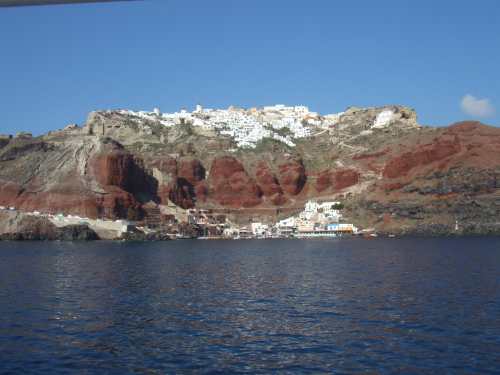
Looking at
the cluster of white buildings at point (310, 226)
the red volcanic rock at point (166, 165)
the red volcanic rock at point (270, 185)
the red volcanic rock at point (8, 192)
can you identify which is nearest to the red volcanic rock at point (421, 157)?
the cluster of white buildings at point (310, 226)

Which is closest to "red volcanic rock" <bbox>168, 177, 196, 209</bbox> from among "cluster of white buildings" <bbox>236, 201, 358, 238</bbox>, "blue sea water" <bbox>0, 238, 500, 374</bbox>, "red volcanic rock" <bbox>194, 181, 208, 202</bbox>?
"red volcanic rock" <bbox>194, 181, 208, 202</bbox>

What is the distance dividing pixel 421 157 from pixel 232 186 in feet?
162

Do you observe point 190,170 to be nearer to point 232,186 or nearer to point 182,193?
point 182,193

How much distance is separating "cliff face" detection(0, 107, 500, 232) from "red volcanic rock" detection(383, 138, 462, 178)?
23cm

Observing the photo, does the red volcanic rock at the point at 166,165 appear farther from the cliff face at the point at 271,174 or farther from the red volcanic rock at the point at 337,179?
the red volcanic rock at the point at 337,179

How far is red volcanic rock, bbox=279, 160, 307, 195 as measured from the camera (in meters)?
161

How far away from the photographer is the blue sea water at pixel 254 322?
21.7m

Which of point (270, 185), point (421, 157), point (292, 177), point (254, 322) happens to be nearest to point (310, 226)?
point (270, 185)

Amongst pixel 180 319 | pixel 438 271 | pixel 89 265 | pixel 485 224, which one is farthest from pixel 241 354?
pixel 485 224

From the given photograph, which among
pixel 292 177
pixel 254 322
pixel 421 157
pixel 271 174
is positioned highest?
pixel 421 157

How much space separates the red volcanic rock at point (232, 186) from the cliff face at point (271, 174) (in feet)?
0.89

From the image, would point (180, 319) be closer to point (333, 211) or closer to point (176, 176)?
point (333, 211)

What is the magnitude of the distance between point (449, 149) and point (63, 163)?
9036cm

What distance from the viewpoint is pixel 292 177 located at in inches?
6344
